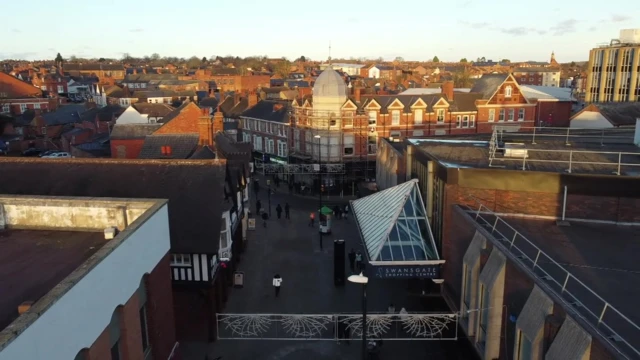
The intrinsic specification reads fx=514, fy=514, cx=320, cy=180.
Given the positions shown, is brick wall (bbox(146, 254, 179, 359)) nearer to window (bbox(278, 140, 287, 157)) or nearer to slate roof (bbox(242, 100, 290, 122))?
window (bbox(278, 140, 287, 157))

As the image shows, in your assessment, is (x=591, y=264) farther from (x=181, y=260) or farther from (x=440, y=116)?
(x=440, y=116)

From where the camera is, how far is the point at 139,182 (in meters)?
20.3

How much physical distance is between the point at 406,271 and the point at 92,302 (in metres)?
11.7

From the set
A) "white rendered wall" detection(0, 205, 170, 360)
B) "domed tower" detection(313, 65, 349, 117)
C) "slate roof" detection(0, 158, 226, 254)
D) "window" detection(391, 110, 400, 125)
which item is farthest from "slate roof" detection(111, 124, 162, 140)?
"white rendered wall" detection(0, 205, 170, 360)

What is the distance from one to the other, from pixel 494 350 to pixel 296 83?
84504 mm

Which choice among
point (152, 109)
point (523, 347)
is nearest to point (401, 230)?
point (523, 347)

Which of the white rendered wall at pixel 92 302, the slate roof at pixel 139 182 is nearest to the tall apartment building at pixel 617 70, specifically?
the slate roof at pixel 139 182

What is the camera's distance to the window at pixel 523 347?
1178 centimetres

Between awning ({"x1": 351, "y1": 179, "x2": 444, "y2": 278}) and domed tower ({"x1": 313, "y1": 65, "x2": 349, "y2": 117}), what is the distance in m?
21.0

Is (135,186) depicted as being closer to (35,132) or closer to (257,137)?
(257,137)

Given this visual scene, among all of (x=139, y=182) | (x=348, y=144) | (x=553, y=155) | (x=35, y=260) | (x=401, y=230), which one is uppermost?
(x=553, y=155)

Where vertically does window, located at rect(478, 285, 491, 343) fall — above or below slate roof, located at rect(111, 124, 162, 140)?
below

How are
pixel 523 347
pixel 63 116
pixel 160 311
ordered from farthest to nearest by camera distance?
pixel 63 116
pixel 160 311
pixel 523 347

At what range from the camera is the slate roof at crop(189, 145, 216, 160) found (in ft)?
83.8
